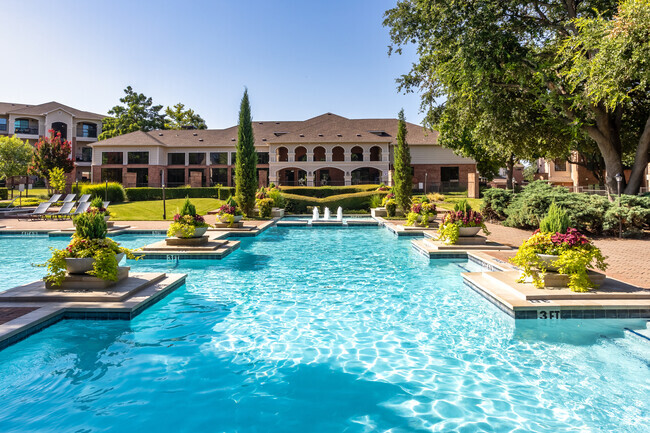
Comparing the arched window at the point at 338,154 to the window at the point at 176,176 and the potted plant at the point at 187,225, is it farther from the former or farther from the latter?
the potted plant at the point at 187,225

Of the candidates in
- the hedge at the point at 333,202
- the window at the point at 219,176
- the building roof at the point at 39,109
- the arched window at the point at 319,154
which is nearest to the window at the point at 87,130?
the building roof at the point at 39,109

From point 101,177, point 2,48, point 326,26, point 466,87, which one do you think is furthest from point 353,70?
point 101,177

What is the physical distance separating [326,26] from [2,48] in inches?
621

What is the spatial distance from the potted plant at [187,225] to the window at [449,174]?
41134mm

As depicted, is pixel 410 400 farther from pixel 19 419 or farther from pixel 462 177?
pixel 462 177

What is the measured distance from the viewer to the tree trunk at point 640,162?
17777 millimetres

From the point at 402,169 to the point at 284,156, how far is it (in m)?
27.8

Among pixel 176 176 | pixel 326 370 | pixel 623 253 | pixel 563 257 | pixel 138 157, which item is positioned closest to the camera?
pixel 326 370

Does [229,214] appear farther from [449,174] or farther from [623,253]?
[449,174]

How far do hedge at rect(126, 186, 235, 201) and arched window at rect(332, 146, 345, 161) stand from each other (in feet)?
53.1

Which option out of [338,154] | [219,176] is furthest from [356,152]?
[219,176]

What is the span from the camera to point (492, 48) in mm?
17078

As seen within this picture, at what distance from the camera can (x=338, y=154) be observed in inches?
1981

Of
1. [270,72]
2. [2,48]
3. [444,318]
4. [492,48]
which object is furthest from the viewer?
[270,72]
